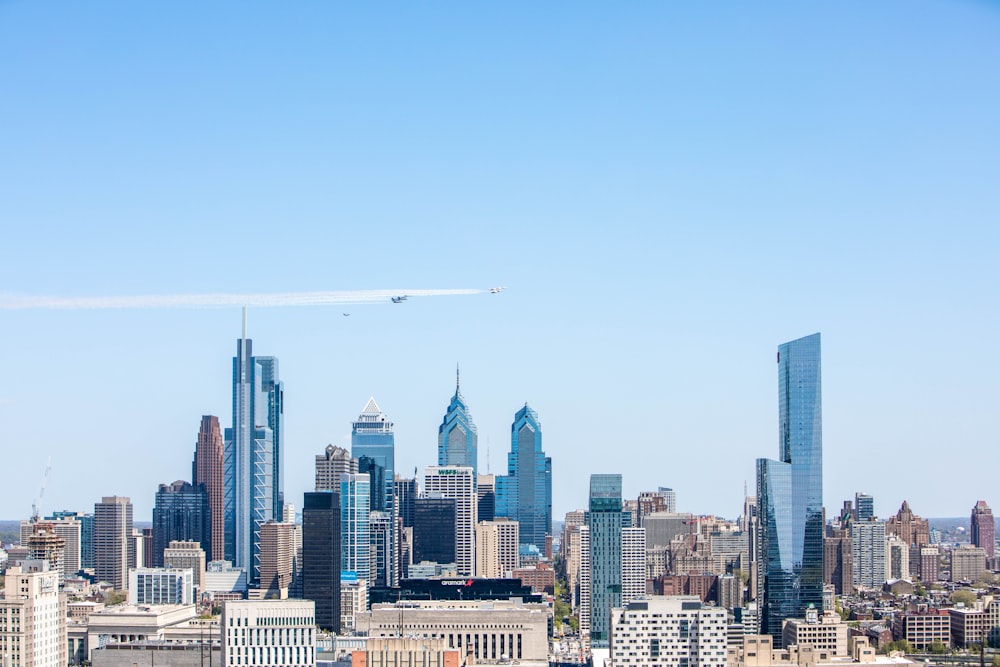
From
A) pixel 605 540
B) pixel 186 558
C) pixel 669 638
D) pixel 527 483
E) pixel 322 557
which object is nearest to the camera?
pixel 669 638

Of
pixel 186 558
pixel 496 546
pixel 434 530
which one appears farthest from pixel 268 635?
pixel 496 546

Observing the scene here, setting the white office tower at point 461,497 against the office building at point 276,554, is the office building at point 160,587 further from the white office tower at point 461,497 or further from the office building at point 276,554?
the white office tower at point 461,497

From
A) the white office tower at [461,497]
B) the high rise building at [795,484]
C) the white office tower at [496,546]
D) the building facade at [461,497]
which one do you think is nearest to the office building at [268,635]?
the high rise building at [795,484]

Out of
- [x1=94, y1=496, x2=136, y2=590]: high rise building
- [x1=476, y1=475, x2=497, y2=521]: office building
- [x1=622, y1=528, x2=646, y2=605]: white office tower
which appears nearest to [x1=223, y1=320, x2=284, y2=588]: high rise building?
[x1=94, y1=496, x2=136, y2=590]: high rise building

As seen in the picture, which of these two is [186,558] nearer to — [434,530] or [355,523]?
[355,523]

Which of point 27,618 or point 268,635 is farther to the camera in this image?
point 268,635

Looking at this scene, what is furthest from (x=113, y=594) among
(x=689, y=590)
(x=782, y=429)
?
(x=782, y=429)

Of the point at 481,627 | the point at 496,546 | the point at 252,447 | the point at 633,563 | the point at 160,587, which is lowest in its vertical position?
the point at 160,587
